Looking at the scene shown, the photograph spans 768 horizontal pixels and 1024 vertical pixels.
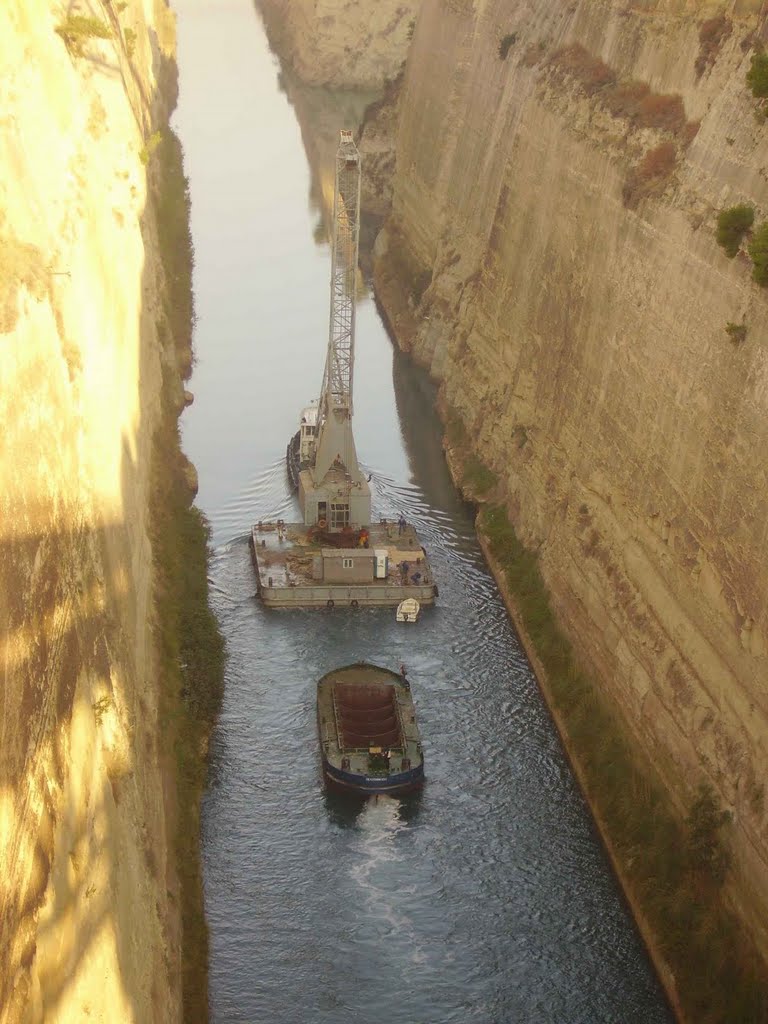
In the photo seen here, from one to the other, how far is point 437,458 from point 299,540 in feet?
26.8

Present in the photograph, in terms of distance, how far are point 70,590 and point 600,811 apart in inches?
512

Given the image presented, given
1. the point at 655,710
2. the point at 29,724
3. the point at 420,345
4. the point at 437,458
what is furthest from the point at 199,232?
the point at 29,724

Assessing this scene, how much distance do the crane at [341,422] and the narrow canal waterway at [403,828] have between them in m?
2.07

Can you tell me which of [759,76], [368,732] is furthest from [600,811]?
[759,76]

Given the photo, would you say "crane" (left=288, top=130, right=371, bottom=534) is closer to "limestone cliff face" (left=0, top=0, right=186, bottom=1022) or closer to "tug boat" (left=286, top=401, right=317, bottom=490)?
"tug boat" (left=286, top=401, right=317, bottom=490)

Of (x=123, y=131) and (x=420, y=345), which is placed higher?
(x=123, y=131)

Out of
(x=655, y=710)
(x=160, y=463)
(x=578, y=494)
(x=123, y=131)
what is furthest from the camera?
(x=123, y=131)

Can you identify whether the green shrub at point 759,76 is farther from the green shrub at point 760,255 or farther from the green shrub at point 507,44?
the green shrub at point 507,44

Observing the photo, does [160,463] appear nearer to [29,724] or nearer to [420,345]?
[420,345]

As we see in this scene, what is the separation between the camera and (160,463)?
3428 centimetres

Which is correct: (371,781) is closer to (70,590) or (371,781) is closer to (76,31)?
(70,590)

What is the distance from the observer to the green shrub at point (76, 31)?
28078 millimetres

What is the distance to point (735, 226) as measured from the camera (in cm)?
2497

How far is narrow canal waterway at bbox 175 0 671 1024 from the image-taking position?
72.4 feet
